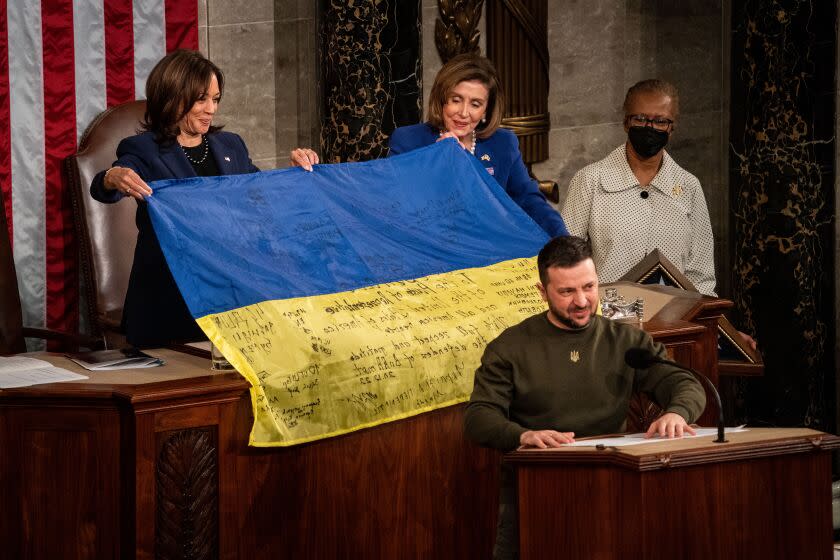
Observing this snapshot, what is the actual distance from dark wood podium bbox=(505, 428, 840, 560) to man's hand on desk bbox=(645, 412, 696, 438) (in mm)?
186

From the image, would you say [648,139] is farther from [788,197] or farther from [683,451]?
[683,451]

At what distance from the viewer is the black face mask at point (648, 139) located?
6379mm

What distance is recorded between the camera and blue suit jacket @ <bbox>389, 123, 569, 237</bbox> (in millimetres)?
5539

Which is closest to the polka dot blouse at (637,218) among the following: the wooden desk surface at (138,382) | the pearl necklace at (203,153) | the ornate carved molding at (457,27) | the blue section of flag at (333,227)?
the blue section of flag at (333,227)

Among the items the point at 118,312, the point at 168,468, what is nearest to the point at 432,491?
the point at 168,468

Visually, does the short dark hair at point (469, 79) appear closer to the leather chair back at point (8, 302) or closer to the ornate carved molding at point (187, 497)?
the ornate carved molding at point (187, 497)

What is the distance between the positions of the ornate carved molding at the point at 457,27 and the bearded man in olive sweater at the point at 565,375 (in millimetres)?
3868

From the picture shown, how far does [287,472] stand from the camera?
166 inches

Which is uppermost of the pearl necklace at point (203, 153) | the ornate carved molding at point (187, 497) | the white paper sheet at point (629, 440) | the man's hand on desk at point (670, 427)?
the pearl necklace at point (203, 153)

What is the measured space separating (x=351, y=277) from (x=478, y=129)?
108 centimetres

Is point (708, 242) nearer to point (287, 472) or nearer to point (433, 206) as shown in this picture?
point (433, 206)

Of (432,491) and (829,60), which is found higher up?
(829,60)

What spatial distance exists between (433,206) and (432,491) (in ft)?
4.18

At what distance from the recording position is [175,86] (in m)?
4.93
